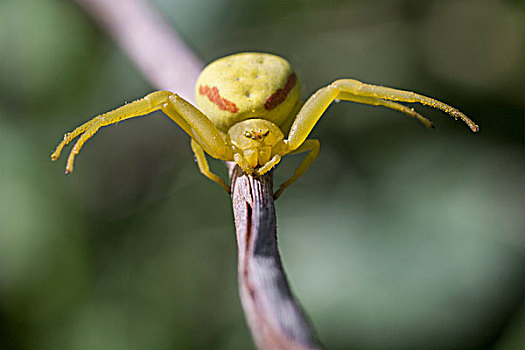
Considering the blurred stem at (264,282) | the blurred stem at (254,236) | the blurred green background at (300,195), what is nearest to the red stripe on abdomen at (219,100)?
the blurred stem at (254,236)

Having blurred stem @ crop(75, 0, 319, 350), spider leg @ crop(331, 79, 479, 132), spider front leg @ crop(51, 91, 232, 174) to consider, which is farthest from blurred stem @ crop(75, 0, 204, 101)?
spider leg @ crop(331, 79, 479, 132)

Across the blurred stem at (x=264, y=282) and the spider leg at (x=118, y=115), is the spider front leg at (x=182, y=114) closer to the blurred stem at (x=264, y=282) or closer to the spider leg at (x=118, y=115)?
the spider leg at (x=118, y=115)

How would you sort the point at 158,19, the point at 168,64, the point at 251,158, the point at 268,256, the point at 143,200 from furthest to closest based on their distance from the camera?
the point at 143,200 → the point at 158,19 → the point at 168,64 → the point at 251,158 → the point at 268,256

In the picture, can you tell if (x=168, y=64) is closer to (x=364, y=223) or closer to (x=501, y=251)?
(x=364, y=223)

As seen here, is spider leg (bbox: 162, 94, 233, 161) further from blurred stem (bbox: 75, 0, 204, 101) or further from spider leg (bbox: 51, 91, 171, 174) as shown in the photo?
blurred stem (bbox: 75, 0, 204, 101)

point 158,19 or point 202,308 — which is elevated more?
point 158,19

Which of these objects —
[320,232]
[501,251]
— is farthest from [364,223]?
[501,251]
